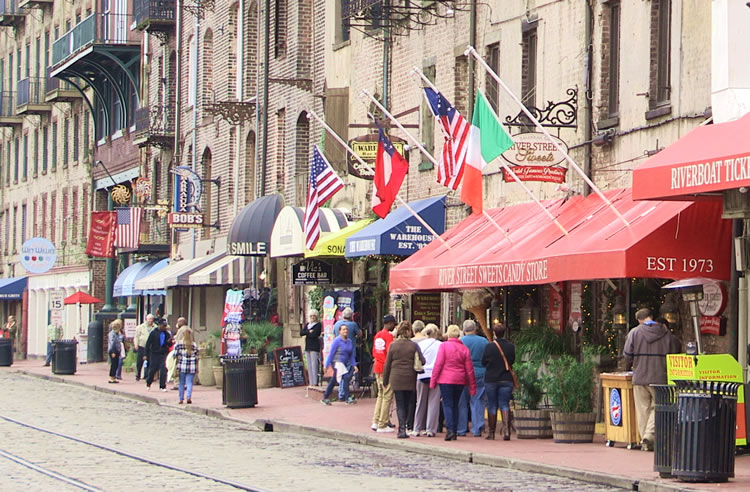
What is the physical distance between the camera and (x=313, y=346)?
32.9 meters

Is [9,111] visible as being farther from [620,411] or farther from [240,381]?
[620,411]

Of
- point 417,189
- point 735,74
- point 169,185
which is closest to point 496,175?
point 417,189

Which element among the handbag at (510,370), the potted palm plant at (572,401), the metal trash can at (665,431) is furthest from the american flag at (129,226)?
the metal trash can at (665,431)

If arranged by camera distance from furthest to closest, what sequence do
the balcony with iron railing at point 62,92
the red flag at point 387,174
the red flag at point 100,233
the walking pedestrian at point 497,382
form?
the balcony with iron railing at point 62,92 → the red flag at point 100,233 → the red flag at point 387,174 → the walking pedestrian at point 497,382

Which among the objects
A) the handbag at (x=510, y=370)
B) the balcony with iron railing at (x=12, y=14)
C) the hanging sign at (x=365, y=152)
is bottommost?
the handbag at (x=510, y=370)

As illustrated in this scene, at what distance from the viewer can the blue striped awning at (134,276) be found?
1900 inches

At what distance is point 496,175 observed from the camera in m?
27.4

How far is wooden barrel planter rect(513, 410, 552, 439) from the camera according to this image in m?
21.6

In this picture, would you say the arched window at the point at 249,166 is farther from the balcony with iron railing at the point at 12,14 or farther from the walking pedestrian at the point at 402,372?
the balcony with iron railing at the point at 12,14

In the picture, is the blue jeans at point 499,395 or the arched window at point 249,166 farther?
the arched window at point 249,166

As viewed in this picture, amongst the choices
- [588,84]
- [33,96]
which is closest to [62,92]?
[33,96]

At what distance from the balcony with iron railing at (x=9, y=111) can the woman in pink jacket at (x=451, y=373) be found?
1936 inches

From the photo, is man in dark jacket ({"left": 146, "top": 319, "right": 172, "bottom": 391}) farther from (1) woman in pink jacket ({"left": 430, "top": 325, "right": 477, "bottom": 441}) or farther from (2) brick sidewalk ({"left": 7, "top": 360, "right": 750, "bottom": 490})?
(1) woman in pink jacket ({"left": 430, "top": 325, "right": 477, "bottom": 441})

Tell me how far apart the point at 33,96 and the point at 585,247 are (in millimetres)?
47698
